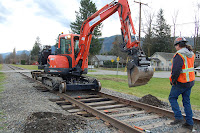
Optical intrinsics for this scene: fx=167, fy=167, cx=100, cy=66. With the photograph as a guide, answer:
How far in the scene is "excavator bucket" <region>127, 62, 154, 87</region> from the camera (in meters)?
5.20

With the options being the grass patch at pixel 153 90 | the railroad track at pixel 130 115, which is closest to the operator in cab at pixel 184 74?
the railroad track at pixel 130 115

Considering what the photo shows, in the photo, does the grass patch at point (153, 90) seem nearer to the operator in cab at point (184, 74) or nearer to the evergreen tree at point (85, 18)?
the operator in cab at point (184, 74)

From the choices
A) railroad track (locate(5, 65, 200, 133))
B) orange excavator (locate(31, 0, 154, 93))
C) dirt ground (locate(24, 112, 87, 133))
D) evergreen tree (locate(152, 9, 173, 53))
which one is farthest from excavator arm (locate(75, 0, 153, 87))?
evergreen tree (locate(152, 9, 173, 53))

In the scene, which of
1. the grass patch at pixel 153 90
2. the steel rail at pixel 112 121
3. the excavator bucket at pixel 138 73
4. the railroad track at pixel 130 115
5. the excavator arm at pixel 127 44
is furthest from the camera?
the grass patch at pixel 153 90

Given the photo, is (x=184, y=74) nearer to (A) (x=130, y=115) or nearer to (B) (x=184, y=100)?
(B) (x=184, y=100)

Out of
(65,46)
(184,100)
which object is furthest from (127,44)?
(65,46)

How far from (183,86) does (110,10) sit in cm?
440

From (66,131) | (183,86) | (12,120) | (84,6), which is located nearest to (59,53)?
(12,120)

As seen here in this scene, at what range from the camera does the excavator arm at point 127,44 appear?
5309 millimetres

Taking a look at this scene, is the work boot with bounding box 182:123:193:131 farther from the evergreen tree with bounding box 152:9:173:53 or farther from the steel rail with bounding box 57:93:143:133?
the evergreen tree with bounding box 152:9:173:53

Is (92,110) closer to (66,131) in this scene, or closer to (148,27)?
(66,131)

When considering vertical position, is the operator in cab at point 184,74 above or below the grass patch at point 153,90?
above

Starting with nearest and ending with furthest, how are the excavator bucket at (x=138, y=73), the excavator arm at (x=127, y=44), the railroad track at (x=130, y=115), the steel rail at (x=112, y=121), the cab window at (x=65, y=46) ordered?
the steel rail at (x=112, y=121) → the railroad track at (x=130, y=115) → the excavator bucket at (x=138, y=73) → the excavator arm at (x=127, y=44) → the cab window at (x=65, y=46)

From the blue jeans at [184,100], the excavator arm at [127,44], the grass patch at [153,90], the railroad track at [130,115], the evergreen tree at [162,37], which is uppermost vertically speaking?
the evergreen tree at [162,37]
